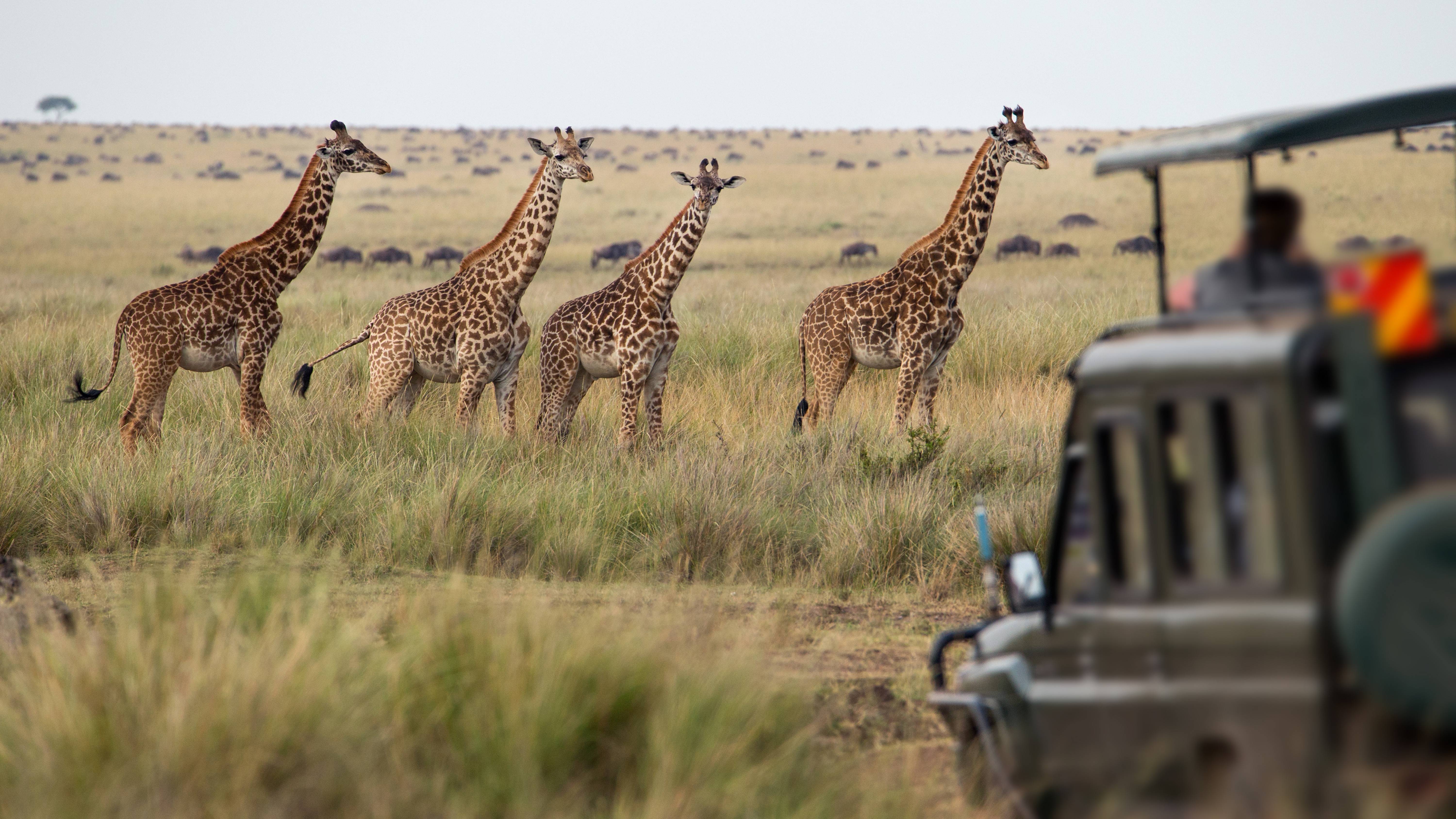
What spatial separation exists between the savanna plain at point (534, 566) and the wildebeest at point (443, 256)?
477 inches

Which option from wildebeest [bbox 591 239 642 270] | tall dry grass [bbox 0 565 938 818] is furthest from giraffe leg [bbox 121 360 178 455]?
wildebeest [bbox 591 239 642 270]

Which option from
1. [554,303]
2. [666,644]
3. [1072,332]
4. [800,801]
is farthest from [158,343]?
[554,303]

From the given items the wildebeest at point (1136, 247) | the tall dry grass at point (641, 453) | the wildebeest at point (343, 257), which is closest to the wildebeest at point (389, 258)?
the wildebeest at point (343, 257)

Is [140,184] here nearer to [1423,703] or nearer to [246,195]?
[246,195]

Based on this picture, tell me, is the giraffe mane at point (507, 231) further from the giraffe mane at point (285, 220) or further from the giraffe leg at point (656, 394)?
the giraffe leg at point (656, 394)

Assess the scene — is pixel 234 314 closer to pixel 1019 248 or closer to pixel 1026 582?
pixel 1026 582

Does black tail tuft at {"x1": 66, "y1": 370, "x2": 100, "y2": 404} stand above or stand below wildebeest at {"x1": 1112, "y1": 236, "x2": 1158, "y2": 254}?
below

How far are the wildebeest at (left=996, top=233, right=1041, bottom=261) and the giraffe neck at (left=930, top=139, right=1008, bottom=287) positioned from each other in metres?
21.5

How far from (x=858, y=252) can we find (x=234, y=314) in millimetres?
23372

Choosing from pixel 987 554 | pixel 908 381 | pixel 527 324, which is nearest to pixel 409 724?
pixel 987 554

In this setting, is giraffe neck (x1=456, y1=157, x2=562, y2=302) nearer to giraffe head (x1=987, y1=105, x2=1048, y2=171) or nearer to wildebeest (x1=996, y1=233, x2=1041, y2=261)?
giraffe head (x1=987, y1=105, x2=1048, y2=171)

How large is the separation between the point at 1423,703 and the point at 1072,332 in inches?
502

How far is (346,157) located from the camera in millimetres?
10984

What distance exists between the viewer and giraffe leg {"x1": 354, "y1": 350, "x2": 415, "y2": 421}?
11.1 meters
